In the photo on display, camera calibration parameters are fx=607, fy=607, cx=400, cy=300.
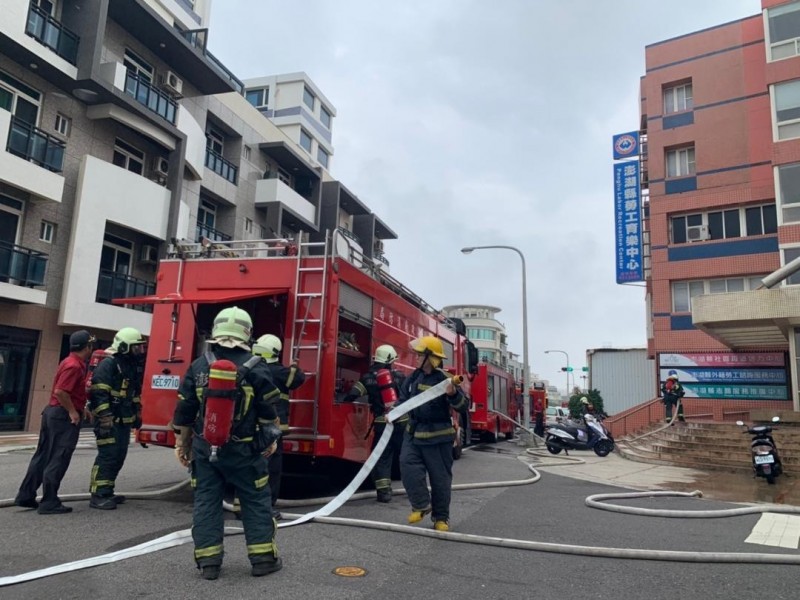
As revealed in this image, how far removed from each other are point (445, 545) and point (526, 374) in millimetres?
16306

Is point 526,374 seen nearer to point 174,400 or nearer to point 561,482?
point 561,482

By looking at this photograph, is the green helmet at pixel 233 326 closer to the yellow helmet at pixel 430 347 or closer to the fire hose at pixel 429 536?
the fire hose at pixel 429 536

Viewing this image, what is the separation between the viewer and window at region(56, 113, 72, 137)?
56.5 feet

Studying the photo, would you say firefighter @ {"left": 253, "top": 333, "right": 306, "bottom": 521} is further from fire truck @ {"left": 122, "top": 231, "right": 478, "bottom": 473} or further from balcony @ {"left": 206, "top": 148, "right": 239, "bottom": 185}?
balcony @ {"left": 206, "top": 148, "right": 239, "bottom": 185}

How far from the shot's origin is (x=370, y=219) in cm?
3872

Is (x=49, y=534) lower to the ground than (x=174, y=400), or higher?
lower

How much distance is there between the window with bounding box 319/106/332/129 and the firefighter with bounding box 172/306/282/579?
41.7 meters

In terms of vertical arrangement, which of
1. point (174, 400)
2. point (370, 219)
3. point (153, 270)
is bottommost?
point (174, 400)

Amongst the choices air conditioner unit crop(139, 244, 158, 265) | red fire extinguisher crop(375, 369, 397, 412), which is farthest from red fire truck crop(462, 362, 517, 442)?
air conditioner unit crop(139, 244, 158, 265)

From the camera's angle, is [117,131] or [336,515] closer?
[336,515]

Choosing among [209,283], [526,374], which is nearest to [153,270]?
[526,374]

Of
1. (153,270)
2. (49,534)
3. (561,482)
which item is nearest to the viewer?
(49,534)

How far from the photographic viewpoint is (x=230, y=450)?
153 inches

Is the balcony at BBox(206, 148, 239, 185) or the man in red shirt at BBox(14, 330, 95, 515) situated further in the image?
the balcony at BBox(206, 148, 239, 185)
